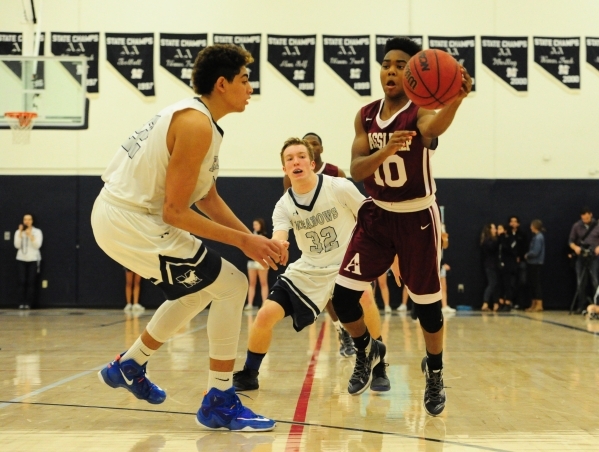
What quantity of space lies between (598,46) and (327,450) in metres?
15.8

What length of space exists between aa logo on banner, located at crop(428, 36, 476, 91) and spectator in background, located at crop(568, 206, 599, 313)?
3.93 m

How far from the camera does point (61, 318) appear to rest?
519 inches

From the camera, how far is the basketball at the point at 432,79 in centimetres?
386

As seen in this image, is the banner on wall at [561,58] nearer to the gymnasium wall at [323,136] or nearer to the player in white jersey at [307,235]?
the gymnasium wall at [323,136]

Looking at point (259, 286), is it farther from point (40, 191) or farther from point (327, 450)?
point (327, 450)

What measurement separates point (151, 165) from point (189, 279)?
617 millimetres

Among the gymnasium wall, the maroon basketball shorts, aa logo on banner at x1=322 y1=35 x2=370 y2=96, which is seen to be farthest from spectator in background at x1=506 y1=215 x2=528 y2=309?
the maroon basketball shorts

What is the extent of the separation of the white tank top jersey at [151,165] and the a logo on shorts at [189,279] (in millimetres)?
375

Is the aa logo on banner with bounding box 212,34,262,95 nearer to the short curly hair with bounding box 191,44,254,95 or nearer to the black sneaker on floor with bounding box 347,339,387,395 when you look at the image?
the black sneaker on floor with bounding box 347,339,387,395

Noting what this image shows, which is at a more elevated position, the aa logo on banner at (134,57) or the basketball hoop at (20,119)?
the aa logo on banner at (134,57)

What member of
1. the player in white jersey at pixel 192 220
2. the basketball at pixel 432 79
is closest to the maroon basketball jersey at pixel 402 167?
the basketball at pixel 432 79

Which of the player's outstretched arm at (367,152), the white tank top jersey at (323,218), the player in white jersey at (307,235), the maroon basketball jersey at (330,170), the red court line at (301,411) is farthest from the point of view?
the maroon basketball jersey at (330,170)

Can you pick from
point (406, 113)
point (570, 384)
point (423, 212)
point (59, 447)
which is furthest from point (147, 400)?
point (570, 384)

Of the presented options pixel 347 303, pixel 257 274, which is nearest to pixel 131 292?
pixel 257 274
